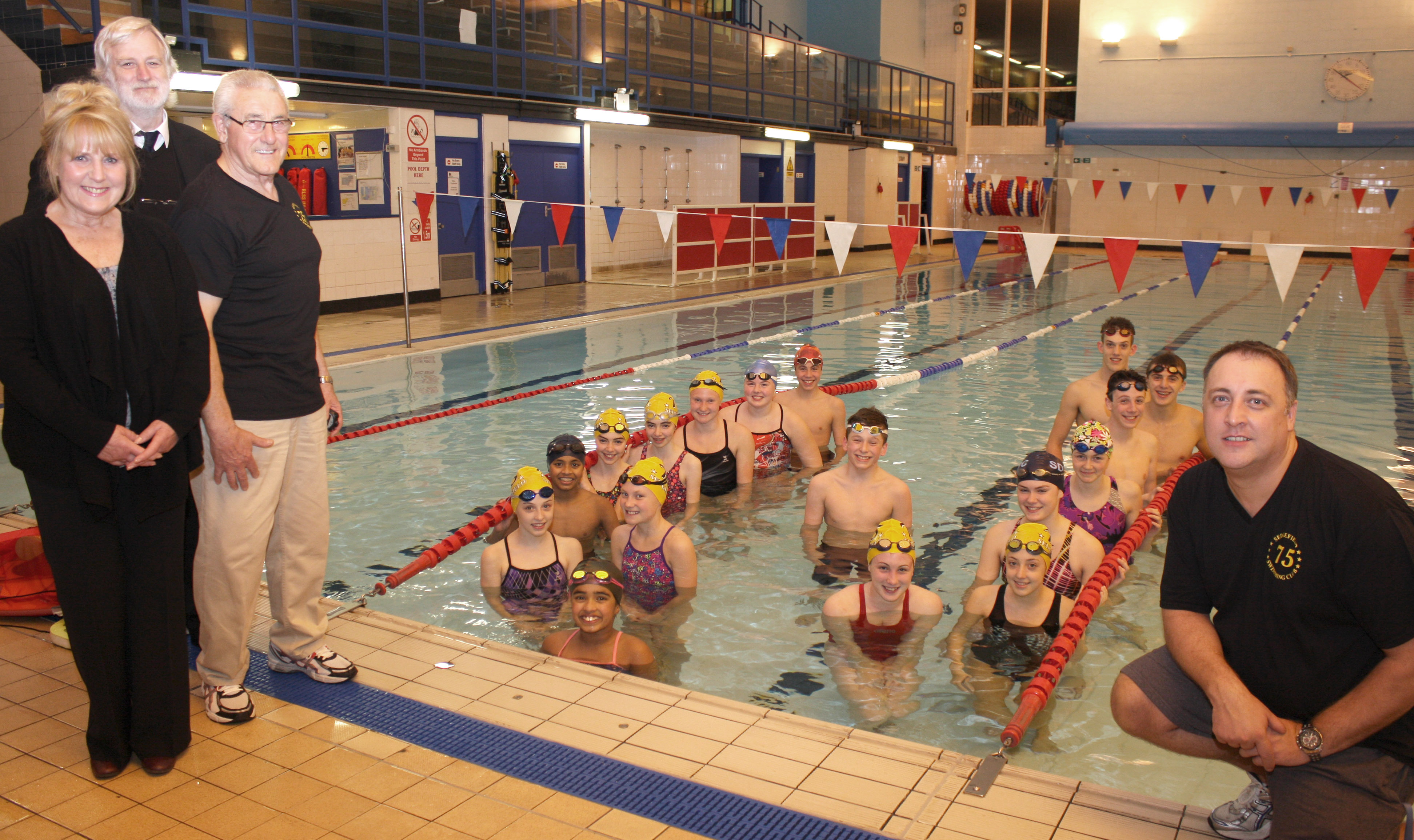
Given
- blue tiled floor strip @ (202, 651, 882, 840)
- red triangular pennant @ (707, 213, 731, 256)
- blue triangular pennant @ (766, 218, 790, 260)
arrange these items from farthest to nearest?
1. red triangular pennant @ (707, 213, 731, 256)
2. blue triangular pennant @ (766, 218, 790, 260)
3. blue tiled floor strip @ (202, 651, 882, 840)

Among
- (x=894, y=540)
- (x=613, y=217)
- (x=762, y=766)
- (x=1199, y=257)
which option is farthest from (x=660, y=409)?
(x=613, y=217)

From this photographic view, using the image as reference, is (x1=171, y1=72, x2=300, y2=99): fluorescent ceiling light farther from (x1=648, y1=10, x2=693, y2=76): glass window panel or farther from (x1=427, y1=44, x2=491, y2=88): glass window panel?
(x1=648, y1=10, x2=693, y2=76): glass window panel

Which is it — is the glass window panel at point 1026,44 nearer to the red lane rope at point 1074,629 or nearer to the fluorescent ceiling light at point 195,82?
the fluorescent ceiling light at point 195,82

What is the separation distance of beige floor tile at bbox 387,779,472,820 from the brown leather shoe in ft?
2.09

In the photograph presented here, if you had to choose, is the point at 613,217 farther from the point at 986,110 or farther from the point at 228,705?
the point at 986,110

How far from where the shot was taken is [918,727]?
12.6ft

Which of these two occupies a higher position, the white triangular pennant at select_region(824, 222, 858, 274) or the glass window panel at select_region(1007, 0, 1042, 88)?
the glass window panel at select_region(1007, 0, 1042, 88)

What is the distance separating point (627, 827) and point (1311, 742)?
1551mm

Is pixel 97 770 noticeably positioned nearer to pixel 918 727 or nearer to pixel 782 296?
pixel 918 727

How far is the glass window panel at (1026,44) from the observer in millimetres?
32938

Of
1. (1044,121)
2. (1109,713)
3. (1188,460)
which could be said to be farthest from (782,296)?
(1044,121)

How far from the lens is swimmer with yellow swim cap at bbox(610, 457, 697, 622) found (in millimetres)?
4699

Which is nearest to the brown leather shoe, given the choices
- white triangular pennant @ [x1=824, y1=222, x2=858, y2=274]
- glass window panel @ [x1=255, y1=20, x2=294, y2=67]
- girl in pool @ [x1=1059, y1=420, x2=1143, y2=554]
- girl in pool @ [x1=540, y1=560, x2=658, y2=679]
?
girl in pool @ [x1=540, y1=560, x2=658, y2=679]

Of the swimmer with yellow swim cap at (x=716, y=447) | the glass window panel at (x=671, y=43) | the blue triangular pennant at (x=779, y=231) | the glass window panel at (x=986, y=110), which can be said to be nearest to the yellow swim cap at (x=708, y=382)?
the swimmer with yellow swim cap at (x=716, y=447)
